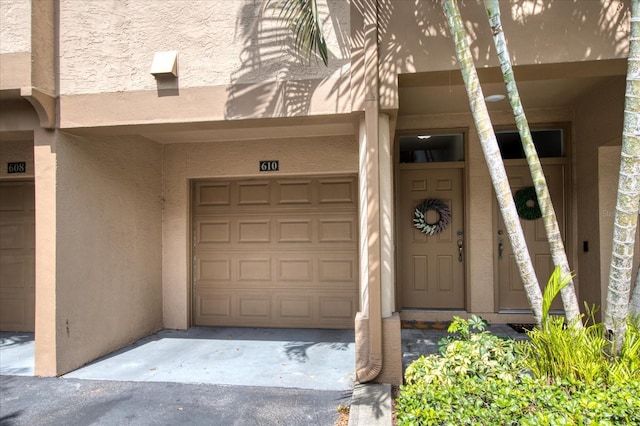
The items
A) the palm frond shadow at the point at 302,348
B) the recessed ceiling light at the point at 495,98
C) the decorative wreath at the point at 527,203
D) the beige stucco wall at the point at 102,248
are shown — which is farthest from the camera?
the decorative wreath at the point at 527,203

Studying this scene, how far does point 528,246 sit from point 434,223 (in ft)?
4.48

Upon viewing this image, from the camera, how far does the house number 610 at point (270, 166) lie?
6.09m

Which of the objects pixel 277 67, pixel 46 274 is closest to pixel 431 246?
pixel 277 67

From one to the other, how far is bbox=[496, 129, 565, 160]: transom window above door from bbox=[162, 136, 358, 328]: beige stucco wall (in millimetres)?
2914

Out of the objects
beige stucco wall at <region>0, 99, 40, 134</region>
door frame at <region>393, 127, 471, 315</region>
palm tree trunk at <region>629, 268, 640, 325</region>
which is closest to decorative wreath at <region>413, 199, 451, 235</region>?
door frame at <region>393, 127, 471, 315</region>

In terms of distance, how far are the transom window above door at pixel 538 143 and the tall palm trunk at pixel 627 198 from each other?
3.28 metres

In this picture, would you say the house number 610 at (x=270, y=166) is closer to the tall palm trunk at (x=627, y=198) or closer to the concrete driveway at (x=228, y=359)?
the concrete driveway at (x=228, y=359)

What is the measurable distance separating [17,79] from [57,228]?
62.2 inches

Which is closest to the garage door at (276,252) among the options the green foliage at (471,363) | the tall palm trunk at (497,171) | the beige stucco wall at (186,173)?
the beige stucco wall at (186,173)

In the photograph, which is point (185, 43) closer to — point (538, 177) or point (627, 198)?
point (538, 177)

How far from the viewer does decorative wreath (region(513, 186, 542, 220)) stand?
6047 millimetres

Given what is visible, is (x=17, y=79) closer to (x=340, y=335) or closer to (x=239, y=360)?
(x=239, y=360)

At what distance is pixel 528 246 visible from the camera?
6047mm

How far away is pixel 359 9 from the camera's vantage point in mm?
4055
